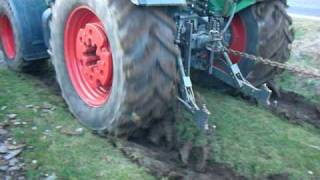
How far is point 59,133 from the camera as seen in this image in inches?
167

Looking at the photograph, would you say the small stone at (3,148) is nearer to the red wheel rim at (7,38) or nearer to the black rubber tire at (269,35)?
the red wheel rim at (7,38)

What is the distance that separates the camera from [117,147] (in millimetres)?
3996

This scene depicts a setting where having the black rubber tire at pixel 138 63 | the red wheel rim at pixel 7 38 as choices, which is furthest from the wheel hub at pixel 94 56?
the red wheel rim at pixel 7 38

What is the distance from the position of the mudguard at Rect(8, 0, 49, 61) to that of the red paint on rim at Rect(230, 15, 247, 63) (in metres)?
1.90

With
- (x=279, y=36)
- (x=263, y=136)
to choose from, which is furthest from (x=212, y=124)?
(x=279, y=36)

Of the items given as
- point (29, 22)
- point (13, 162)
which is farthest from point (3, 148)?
point (29, 22)

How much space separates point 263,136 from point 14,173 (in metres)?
2.08

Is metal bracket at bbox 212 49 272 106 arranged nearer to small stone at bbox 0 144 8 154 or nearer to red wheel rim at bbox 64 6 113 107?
red wheel rim at bbox 64 6 113 107

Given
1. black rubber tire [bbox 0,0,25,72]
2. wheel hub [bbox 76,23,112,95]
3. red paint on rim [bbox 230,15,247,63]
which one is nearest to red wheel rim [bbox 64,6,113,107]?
wheel hub [bbox 76,23,112,95]

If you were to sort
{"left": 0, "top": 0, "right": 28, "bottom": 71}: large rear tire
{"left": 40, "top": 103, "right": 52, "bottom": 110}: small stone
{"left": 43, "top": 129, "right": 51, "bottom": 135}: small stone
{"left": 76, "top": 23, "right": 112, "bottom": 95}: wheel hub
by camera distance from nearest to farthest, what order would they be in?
1. {"left": 76, "top": 23, "right": 112, "bottom": 95}: wheel hub
2. {"left": 43, "top": 129, "right": 51, "bottom": 135}: small stone
3. {"left": 40, "top": 103, "right": 52, "bottom": 110}: small stone
4. {"left": 0, "top": 0, "right": 28, "bottom": 71}: large rear tire

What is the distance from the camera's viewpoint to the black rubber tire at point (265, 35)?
15.7ft

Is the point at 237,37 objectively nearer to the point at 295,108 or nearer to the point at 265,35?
the point at 265,35

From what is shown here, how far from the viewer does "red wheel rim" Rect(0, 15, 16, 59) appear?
575 cm

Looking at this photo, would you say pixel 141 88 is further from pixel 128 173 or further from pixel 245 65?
pixel 245 65
